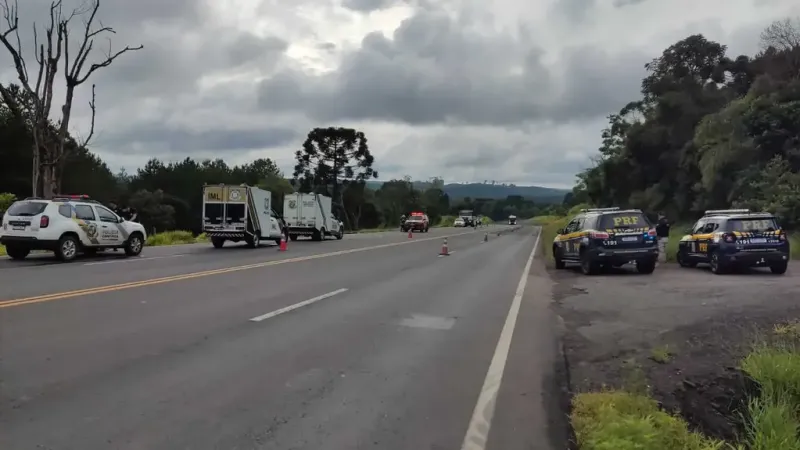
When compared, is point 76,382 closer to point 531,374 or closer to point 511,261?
point 531,374

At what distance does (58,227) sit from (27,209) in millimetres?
881

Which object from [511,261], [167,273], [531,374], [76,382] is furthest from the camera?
[511,261]

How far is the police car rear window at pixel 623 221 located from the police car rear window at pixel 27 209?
1468cm

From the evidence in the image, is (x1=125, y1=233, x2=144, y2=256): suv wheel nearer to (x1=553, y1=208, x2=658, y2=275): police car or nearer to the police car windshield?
(x1=553, y1=208, x2=658, y2=275): police car

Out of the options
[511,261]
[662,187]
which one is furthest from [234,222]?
[662,187]

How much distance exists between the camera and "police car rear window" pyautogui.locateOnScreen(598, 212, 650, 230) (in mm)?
18406

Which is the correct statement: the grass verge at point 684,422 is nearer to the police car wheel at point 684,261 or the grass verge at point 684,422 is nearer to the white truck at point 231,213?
the police car wheel at point 684,261

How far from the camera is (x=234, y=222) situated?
2852 cm

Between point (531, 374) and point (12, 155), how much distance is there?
208ft

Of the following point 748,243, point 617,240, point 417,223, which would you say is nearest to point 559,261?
point 617,240

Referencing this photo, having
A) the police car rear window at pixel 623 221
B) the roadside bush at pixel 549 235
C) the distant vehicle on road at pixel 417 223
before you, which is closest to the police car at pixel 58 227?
the police car rear window at pixel 623 221

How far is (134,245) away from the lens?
22047 millimetres

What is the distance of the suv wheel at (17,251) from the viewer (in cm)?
1891

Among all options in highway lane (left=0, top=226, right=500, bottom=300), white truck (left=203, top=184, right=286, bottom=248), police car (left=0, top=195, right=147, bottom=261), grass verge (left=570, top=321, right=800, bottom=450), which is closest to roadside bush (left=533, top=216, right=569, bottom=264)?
highway lane (left=0, top=226, right=500, bottom=300)
